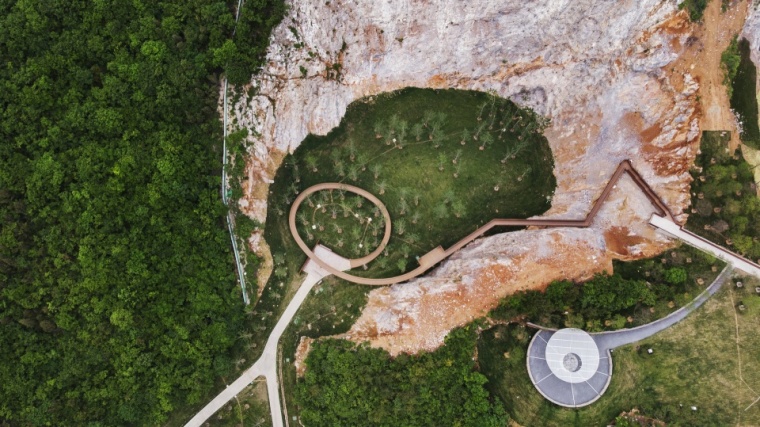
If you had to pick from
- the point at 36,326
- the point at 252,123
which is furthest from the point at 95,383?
the point at 252,123

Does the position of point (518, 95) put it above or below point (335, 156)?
above

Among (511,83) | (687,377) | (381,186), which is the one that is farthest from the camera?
(381,186)

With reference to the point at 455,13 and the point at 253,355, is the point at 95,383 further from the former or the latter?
Answer: the point at 455,13

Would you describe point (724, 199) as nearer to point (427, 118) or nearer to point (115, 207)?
point (427, 118)

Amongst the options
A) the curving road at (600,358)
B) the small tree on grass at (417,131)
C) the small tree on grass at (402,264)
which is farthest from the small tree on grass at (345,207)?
the curving road at (600,358)

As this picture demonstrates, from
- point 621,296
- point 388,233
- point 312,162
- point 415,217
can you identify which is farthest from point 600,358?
point 312,162

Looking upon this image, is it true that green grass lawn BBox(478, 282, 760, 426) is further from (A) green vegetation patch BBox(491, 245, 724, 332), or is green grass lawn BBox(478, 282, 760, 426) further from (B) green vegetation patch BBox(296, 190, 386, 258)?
(B) green vegetation patch BBox(296, 190, 386, 258)

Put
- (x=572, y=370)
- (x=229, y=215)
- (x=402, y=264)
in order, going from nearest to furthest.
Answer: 1. (x=572, y=370)
2. (x=229, y=215)
3. (x=402, y=264)

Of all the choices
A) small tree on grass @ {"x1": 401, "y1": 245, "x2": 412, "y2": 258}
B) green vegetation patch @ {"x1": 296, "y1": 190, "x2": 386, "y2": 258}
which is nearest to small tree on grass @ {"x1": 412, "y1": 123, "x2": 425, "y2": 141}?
green vegetation patch @ {"x1": 296, "y1": 190, "x2": 386, "y2": 258}
